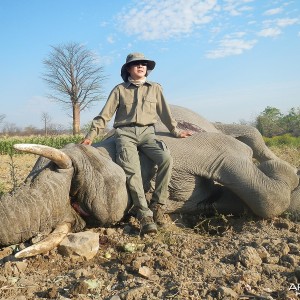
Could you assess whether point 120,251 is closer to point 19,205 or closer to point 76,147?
point 19,205

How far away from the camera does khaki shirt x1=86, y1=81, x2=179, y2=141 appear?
5203mm

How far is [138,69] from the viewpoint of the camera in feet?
17.3

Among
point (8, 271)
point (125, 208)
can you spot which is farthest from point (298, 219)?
point (8, 271)

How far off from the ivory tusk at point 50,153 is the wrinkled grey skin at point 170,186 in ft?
0.30

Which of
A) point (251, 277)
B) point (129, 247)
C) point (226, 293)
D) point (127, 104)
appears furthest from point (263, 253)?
point (127, 104)

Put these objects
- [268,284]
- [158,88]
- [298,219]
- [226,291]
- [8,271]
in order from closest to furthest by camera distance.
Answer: [226,291] < [268,284] < [8,271] < [298,219] < [158,88]

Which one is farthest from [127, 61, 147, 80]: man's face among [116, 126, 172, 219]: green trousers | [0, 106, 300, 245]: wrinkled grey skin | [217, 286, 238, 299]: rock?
[217, 286, 238, 299]: rock

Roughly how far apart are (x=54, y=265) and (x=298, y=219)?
2.86 meters

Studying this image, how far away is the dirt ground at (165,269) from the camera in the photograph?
120 inches

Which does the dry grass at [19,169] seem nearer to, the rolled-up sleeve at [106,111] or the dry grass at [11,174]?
the dry grass at [11,174]

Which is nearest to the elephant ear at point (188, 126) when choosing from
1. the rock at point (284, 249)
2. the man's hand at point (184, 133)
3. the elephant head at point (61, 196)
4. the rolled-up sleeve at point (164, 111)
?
the man's hand at point (184, 133)

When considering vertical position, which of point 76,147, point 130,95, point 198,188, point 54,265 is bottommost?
point 54,265

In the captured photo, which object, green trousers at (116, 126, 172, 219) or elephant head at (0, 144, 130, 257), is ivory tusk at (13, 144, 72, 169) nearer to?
elephant head at (0, 144, 130, 257)

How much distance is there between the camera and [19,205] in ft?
12.5
